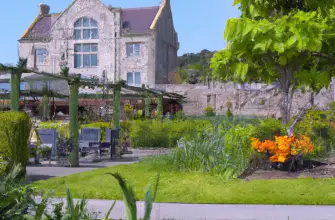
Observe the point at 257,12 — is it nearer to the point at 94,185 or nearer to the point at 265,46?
the point at 265,46

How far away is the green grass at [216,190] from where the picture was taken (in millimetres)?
7234

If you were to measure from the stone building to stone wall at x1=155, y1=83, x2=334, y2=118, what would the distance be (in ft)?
14.7

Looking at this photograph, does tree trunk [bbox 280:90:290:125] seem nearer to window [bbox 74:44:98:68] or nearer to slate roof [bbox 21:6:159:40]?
slate roof [bbox 21:6:159:40]

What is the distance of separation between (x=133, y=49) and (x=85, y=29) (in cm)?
444

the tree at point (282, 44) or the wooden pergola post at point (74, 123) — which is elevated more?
the tree at point (282, 44)

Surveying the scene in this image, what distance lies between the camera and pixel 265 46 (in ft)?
26.3

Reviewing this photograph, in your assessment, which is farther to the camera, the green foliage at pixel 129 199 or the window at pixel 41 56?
the window at pixel 41 56

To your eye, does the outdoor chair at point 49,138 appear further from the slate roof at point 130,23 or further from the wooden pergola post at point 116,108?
the slate roof at point 130,23

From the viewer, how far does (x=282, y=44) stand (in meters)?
7.99

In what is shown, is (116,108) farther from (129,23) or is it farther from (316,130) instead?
(129,23)

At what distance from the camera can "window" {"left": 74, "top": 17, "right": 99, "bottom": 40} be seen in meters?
40.7

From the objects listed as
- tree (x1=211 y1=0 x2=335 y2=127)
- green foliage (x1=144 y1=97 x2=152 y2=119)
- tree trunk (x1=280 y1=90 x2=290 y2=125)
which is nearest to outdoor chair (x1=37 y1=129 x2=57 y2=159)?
tree (x1=211 y1=0 x2=335 y2=127)

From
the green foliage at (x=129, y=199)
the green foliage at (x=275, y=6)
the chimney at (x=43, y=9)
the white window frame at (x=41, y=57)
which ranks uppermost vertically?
the chimney at (x=43, y=9)

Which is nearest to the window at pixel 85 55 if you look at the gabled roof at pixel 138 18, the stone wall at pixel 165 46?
the gabled roof at pixel 138 18
